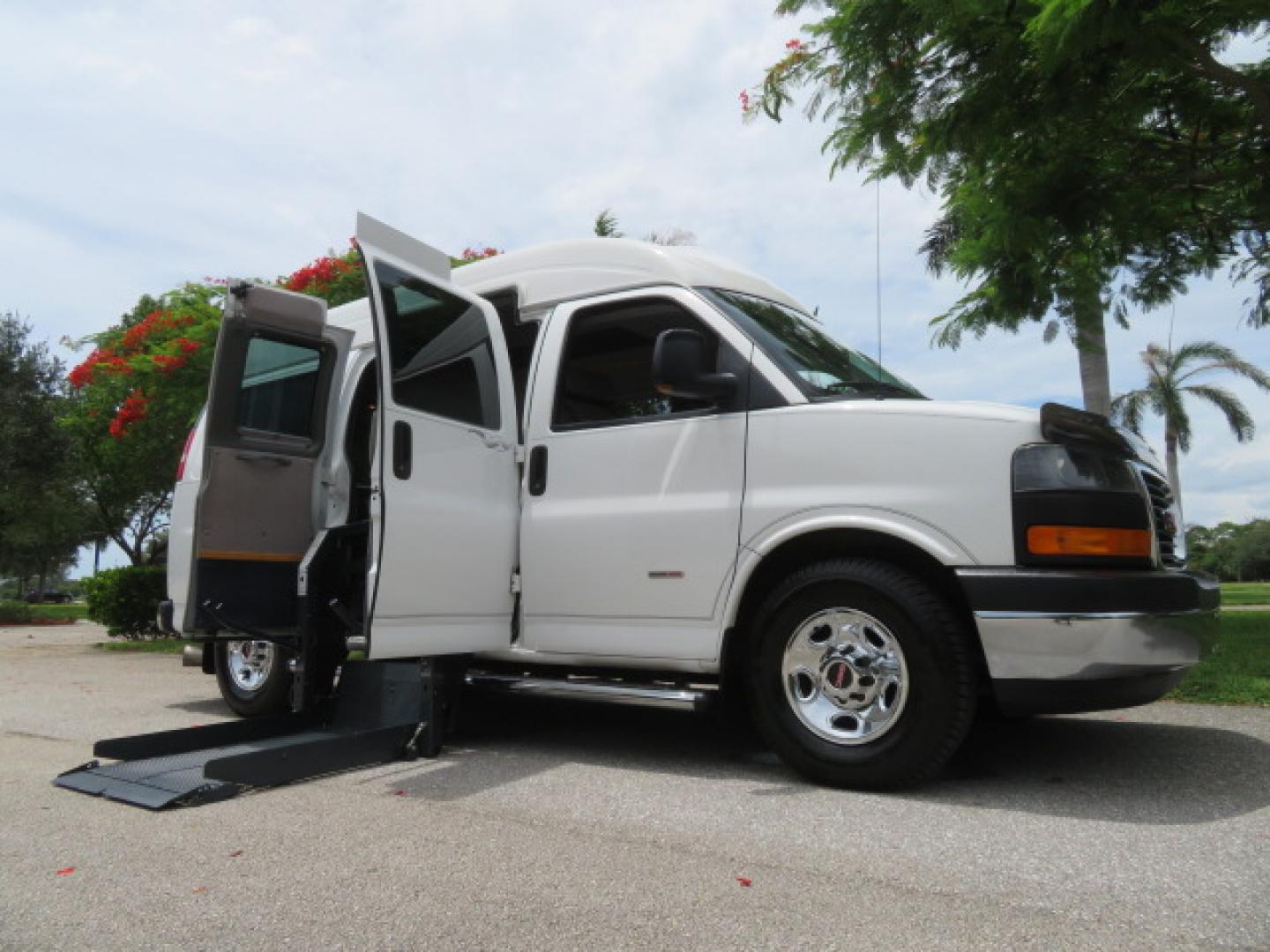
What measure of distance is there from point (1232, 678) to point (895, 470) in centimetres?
402

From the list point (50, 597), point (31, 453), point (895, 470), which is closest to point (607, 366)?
point (895, 470)

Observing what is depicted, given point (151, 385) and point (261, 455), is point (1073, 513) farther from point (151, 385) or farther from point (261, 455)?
point (151, 385)

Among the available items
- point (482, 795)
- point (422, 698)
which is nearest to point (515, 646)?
point (422, 698)

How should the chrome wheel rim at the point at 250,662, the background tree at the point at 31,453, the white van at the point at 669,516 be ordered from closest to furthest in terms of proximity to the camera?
the white van at the point at 669,516 < the chrome wheel rim at the point at 250,662 < the background tree at the point at 31,453

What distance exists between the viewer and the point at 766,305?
15.8 ft

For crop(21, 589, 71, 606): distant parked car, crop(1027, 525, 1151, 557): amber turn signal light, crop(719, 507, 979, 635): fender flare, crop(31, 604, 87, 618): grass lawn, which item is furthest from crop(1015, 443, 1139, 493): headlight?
crop(21, 589, 71, 606): distant parked car

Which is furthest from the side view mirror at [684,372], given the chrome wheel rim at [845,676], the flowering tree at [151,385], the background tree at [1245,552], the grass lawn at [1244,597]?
the background tree at [1245,552]

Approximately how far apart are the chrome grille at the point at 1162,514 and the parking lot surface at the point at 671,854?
36.0 inches

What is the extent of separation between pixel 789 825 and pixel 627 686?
1179mm

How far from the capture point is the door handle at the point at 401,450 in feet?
13.9

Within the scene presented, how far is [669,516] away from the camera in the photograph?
426 cm

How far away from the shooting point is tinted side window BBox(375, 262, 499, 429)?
4.32 meters

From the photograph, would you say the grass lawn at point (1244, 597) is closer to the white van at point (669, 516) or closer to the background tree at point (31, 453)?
the white van at point (669, 516)

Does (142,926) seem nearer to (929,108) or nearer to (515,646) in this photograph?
(515,646)
